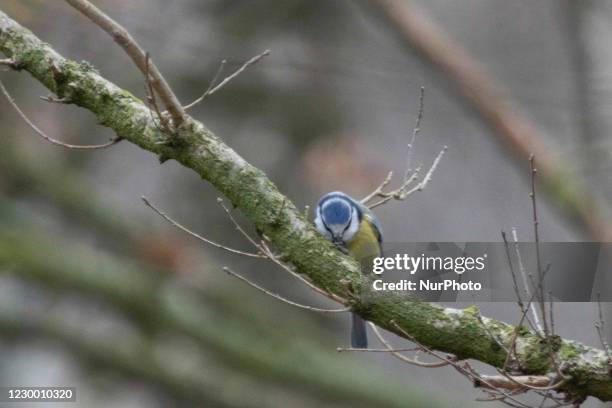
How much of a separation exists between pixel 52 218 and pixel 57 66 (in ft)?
11.1

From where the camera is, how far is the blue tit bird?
3.13 meters

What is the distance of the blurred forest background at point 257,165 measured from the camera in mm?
5555

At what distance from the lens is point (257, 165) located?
6559 millimetres

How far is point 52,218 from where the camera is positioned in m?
6.13

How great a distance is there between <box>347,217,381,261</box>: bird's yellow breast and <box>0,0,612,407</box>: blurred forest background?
2149 millimetres

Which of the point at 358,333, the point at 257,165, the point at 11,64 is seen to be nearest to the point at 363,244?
the point at 358,333

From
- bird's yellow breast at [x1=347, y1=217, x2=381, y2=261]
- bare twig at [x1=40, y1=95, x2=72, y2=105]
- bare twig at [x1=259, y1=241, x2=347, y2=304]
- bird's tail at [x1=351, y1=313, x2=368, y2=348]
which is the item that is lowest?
bare twig at [x1=259, y1=241, x2=347, y2=304]

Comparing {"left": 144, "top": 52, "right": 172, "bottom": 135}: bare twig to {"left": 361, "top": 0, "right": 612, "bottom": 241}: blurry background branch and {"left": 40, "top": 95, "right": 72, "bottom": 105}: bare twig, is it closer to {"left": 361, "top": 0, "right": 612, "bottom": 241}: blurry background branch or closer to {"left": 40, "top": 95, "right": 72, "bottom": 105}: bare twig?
{"left": 40, "top": 95, "right": 72, "bottom": 105}: bare twig

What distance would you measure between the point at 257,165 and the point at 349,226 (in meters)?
3.45

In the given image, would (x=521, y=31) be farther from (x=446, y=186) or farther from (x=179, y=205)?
(x=179, y=205)

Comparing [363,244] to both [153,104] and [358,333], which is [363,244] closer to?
[358,333]

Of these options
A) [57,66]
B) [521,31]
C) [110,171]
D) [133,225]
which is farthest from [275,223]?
[521,31]

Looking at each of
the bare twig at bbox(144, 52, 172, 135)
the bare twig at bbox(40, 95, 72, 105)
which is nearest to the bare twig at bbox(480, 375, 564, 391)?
the bare twig at bbox(144, 52, 172, 135)

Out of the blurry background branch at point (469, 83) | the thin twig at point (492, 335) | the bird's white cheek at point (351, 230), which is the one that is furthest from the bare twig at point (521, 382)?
the blurry background branch at point (469, 83)
